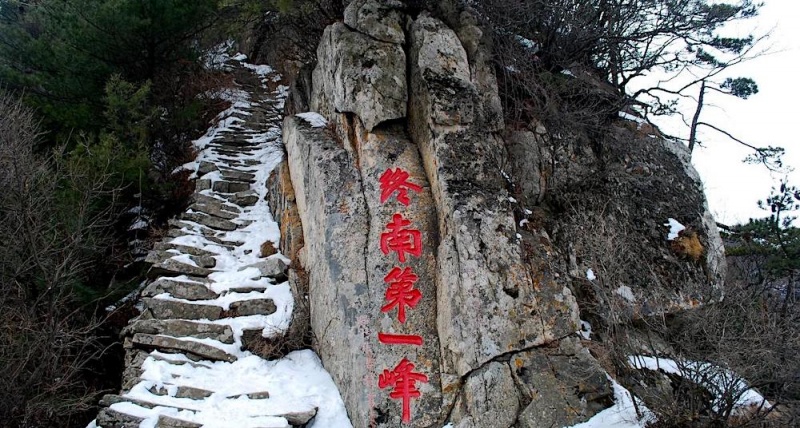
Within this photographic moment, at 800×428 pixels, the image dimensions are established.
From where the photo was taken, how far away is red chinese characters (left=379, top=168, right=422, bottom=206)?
6844 mm

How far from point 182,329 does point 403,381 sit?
125 inches

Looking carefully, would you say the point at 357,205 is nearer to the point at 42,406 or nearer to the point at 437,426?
the point at 437,426

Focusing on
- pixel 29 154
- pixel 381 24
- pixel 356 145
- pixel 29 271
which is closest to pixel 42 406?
pixel 29 271

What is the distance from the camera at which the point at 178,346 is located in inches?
266

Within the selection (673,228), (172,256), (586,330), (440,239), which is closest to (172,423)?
(172,256)

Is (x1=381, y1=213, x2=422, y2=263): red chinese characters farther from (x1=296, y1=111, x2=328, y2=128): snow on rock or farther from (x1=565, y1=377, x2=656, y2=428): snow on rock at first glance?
(x1=296, y1=111, x2=328, y2=128): snow on rock

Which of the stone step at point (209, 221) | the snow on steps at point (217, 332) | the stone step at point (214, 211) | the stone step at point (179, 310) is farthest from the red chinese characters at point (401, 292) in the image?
the stone step at point (214, 211)

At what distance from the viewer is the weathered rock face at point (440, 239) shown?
18.8 ft

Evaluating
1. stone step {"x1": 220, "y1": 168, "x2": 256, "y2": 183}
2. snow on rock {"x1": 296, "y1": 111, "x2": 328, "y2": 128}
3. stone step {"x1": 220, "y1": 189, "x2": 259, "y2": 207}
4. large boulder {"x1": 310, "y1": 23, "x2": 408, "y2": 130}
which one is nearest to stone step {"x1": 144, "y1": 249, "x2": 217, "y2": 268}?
stone step {"x1": 220, "y1": 189, "x2": 259, "y2": 207}

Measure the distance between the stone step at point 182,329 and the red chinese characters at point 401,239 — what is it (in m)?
2.52

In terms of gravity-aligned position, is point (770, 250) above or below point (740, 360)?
above

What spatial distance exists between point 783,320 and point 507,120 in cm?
496

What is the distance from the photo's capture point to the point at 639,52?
10.4m

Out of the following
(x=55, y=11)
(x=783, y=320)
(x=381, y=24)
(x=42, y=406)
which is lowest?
(x=42, y=406)
